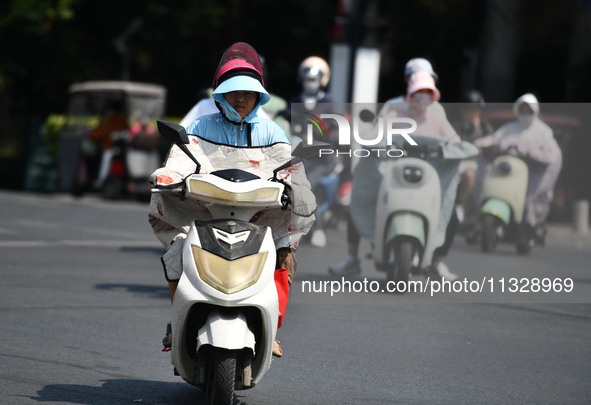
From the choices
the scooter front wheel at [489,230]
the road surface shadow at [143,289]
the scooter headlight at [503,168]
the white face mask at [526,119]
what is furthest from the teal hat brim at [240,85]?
the scooter headlight at [503,168]

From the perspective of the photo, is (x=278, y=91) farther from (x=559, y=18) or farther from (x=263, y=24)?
(x=559, y=18)

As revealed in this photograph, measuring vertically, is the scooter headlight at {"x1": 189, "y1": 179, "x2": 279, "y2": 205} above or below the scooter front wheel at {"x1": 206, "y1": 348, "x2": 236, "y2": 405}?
above

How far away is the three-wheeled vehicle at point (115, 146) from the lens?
2148cm

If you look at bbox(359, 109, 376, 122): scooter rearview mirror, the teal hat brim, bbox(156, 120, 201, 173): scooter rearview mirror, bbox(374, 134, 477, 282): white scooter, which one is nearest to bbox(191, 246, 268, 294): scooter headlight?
bbox(156, 120, 201, 173): scooter rearview mirror

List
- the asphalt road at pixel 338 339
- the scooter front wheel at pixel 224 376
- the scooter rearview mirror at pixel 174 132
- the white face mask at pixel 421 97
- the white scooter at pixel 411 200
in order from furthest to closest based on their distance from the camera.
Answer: the white face mask at pixel 421 97, the white scooter at pixel 411 200, the asphalt road at pixel 338 339, the scooter rearview mirror at pixel 174 132, the scooter front wheel at pixel 224 376

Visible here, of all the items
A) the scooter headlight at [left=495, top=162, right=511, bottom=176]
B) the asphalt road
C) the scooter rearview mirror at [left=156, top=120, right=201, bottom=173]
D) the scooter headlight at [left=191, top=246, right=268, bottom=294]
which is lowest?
the asphalt road

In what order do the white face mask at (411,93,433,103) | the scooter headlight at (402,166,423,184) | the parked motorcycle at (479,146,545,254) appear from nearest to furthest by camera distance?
the scooter headlight at (402,166,423,184), the white face mask at (411,93,433,103), the parked motorcycle at (479,146,545,254)

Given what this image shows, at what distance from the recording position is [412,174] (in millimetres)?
9625

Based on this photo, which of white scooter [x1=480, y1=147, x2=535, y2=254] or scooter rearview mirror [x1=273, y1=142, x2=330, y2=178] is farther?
Answer: white scooter [x1=480, y1=147, x2=535, y2=254]

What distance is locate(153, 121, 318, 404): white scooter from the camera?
5.11 meters

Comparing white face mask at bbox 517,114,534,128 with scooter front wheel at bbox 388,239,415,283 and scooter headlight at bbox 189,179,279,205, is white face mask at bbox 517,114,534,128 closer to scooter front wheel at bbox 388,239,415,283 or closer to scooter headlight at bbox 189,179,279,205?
scooter front wheel at bbox 388,239,415,283

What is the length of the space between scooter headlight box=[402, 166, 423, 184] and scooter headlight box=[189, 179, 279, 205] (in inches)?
174

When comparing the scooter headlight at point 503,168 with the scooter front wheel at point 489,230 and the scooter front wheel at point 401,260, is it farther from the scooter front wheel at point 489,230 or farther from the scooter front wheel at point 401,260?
the scooter front wheel at point 401,260

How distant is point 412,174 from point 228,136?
3947 millimetres
